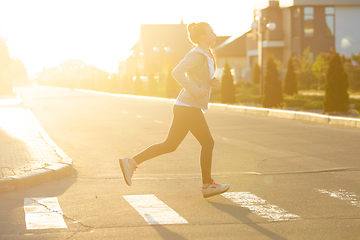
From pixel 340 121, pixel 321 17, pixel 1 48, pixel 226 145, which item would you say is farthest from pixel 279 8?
pixel 226 145

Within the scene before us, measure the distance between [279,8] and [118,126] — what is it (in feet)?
128

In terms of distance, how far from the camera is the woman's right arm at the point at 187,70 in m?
5.57

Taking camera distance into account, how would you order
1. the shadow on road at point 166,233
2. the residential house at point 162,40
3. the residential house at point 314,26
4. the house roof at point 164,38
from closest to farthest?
the shadow on road at point 166,233 → the residential house at point 314,26 → the residential house at point 162,40 → the house roof at point 164,38

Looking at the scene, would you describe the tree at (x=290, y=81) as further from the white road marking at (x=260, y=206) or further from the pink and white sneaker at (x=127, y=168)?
the pink and white sneaker at (x=127, y=168)

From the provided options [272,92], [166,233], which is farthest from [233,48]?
[166,233]

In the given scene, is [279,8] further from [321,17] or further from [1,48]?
[1,48]

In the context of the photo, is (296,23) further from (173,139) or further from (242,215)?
(242,215)

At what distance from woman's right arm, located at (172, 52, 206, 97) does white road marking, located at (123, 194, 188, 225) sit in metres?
1.25

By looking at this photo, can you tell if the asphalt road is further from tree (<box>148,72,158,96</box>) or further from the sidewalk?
tree (<box>148,72,158,96</box>)

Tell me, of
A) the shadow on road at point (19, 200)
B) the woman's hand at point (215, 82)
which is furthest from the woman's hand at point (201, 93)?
the shadow on road at point (19, 200)

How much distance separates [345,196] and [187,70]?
227cm

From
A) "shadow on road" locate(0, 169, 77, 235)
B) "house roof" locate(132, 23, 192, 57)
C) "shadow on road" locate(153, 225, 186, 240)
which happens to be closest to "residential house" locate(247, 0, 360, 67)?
"house roof" locate(132, 23, 192, 57)

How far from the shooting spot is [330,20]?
161 feet

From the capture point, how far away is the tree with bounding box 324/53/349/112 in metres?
17.5
